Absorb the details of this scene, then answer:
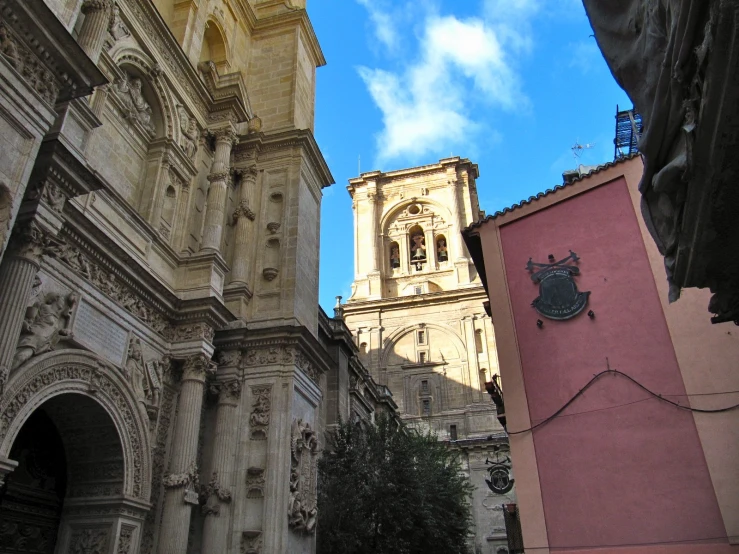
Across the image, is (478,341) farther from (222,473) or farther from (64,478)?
(64,478)

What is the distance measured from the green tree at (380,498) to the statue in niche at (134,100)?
32.1 ft

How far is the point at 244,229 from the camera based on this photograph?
14008mm

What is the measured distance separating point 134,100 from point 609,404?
10.5 m

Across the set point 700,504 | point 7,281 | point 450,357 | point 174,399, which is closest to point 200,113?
point 174,399

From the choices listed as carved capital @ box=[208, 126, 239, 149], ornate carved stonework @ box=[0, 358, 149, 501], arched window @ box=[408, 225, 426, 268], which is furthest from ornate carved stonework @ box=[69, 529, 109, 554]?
arched window @ box=[408, 225, 426, 268]

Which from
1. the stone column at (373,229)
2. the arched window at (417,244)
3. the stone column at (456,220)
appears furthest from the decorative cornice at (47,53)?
the arched window at (417,244)

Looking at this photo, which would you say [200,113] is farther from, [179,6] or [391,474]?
[391,474]

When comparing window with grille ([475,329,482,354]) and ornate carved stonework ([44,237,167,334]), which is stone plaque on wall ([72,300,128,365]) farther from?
window with grille ([475,329,482,354])

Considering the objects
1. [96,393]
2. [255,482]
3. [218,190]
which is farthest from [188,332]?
[218,190]

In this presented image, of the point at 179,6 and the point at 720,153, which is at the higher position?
the point at 179,6

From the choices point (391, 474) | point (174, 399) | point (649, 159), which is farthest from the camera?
point (391, 474)

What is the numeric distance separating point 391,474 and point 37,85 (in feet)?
42.1

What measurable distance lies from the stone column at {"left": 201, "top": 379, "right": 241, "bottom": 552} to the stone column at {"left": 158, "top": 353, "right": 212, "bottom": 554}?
2.43 feet

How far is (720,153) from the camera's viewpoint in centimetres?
360
